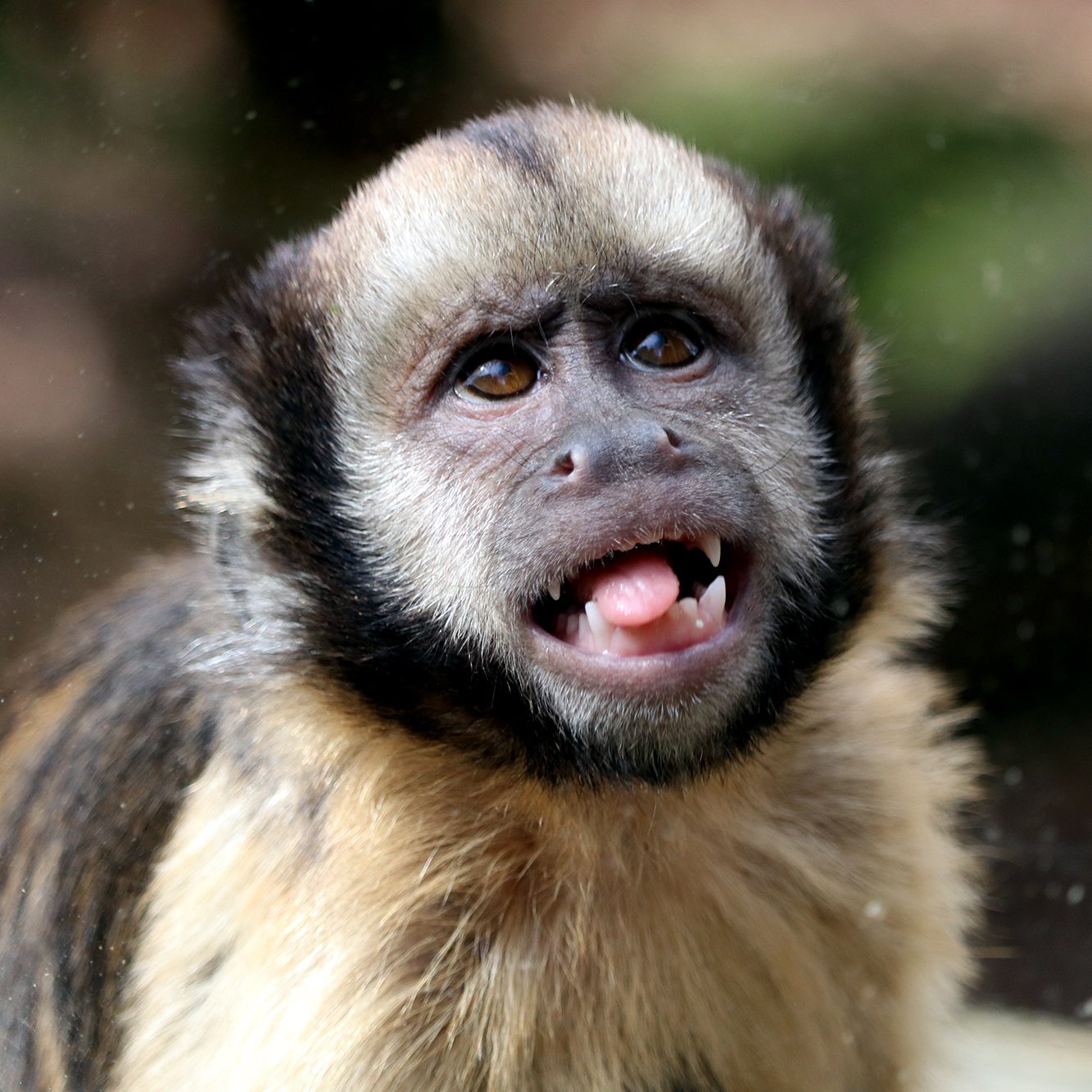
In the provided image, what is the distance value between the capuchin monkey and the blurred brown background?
0.35m

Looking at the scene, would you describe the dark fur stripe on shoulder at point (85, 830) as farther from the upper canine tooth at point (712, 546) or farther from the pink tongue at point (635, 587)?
the upper canine tooth at point (712, 546)

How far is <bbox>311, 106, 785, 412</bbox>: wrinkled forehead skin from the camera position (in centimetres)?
250

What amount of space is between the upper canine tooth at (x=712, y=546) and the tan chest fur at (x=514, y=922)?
51cm

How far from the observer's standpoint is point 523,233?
2500mm

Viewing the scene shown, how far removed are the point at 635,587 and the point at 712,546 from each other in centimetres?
17

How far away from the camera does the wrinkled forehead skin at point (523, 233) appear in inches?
98.3

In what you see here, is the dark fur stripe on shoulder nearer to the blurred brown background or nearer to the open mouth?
the blurred brown background

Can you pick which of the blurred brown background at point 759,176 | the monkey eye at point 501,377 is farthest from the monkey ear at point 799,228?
the blurred brown background at point 759,176

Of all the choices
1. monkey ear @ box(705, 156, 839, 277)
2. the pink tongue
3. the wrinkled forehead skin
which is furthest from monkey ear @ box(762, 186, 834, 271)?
the pink tongue

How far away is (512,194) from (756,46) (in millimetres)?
2366

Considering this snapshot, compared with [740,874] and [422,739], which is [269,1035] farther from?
[740,874]

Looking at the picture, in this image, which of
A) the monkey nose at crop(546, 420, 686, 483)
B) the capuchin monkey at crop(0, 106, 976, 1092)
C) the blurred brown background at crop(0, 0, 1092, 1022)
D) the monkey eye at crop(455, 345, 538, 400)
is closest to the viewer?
the monkey nose at crop(546, 420, 686, 483)

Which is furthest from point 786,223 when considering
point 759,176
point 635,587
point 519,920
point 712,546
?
point 759,176

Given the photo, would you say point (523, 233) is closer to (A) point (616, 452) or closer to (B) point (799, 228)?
(A) point (616, 452)
